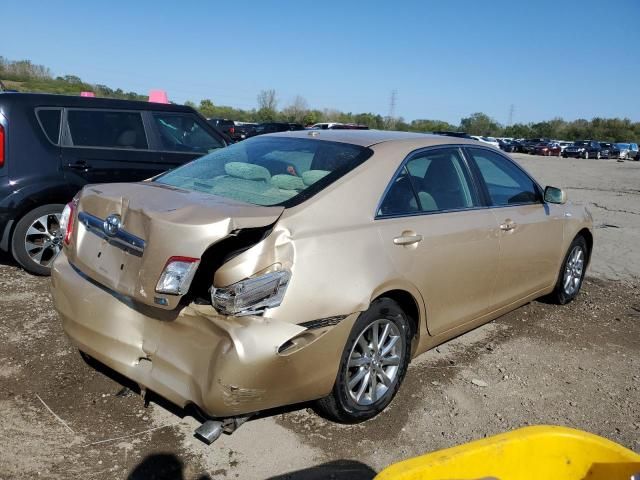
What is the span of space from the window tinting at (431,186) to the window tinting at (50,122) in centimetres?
381

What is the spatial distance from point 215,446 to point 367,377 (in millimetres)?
885

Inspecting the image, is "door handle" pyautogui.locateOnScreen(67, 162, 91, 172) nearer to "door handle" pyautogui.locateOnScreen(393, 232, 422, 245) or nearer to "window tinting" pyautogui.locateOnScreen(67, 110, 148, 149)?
"window tinting" pyautogui.locateOnScreen(67, 110, 148, 149)

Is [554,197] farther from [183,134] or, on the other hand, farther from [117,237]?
[183,134]

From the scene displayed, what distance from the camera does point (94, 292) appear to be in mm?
2975

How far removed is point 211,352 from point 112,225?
0.82m

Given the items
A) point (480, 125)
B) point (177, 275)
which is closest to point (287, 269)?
point (177, 275)

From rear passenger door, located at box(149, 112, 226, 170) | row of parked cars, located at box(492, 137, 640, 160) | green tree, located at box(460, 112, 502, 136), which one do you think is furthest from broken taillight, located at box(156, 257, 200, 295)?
green tree, located at box(460, 112, 502, 136)

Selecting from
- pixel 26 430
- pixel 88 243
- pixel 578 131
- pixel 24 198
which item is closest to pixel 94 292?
pixel 88 243

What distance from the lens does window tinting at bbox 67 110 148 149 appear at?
19.3 ft

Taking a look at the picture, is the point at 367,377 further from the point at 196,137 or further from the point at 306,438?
the point at 196,137

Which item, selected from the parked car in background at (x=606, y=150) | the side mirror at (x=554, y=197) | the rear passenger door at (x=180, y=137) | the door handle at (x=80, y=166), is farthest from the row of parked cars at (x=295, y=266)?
the parked car in background at (x=606, y=150)

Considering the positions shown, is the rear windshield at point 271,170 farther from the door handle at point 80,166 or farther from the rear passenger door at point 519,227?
the door handle at point 80,166

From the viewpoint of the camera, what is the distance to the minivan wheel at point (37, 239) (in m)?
5.43

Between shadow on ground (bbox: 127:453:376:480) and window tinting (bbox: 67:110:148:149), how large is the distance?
13.1 feet
